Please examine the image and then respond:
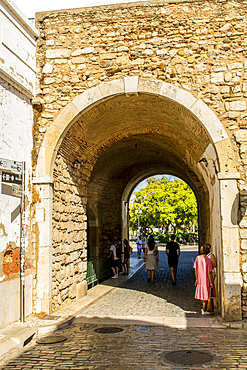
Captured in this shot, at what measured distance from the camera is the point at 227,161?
6.22m

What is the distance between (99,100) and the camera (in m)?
6.82

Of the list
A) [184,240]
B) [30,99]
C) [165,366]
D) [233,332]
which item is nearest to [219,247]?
[233,332]

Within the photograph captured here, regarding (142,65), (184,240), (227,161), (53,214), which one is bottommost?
(184,240)

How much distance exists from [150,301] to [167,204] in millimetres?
27155

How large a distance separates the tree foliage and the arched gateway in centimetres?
2478

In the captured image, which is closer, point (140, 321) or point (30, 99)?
point (140, 321)

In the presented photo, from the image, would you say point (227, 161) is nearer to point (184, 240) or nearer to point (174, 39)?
point (174, 39)

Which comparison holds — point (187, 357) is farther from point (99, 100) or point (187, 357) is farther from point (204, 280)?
point (99, 100)

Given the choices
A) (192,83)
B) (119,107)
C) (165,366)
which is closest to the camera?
(165,366)

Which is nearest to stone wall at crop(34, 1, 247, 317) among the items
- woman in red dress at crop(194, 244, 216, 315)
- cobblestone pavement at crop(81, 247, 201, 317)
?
woman in red dress at crop(194, 244, 216, 315)

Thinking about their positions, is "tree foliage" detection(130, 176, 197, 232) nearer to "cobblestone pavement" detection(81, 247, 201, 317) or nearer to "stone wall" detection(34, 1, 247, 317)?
"cobblestone pavement" detection(81, 247, 201, 317)

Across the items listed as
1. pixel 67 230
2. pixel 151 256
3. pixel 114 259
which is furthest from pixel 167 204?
pixel 67 230

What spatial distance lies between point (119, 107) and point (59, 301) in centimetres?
407

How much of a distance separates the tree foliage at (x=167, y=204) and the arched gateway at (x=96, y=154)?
2478 cm
